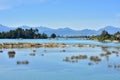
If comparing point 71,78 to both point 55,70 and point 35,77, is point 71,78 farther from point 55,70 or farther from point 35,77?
point 55,70

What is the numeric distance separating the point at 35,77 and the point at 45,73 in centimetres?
290

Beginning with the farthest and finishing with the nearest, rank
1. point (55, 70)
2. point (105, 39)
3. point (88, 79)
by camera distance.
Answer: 1. point (105, 39)
2. point (55, 70)
3. point (88, 79)

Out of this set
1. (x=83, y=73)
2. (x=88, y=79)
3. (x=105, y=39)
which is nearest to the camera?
(x=88, y=79)

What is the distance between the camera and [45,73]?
31.6 meters

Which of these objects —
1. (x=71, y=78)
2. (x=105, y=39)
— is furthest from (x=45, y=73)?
(x=105, y=39)

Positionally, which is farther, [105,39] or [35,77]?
[105,39]

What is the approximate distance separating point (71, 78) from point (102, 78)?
2671 mm

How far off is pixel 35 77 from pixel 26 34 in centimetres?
16504

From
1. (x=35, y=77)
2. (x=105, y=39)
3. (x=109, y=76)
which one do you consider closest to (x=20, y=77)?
(x=35, y=77)

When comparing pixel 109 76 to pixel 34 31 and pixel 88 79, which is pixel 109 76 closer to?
pixel 88 79

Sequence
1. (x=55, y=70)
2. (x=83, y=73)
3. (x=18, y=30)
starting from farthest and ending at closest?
(x=18, y=30) < (x=55, y=70) < (x=83, y=73)

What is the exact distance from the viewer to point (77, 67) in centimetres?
3562

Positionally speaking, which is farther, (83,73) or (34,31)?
(34,31)

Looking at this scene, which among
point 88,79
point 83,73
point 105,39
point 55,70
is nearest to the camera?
point 88,79
